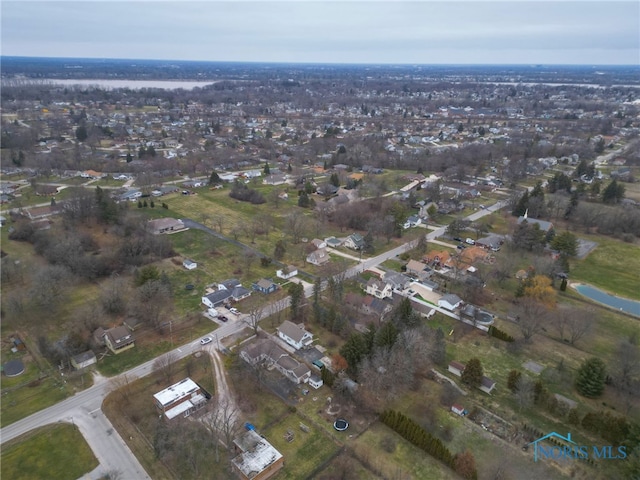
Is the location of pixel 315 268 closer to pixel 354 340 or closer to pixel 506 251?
pixel 354 340

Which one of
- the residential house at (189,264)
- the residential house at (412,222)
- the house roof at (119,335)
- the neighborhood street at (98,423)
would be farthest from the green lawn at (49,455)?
the residential house at (412,222)

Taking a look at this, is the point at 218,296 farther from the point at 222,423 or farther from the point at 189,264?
the point at 222,423

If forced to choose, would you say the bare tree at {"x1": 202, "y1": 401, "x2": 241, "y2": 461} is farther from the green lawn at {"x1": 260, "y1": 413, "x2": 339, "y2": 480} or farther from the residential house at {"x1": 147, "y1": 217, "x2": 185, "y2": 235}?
the residential house at {"x1": 147, "y1": 217, "x2": 185, "y2": 235}

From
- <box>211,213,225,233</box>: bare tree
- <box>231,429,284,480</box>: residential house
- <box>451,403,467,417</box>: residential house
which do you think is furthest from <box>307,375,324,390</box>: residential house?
<box>211,213,225,233</box>: bare tree

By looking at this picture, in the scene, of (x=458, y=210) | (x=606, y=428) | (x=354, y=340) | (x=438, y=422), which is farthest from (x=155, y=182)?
(x=606, y=428)

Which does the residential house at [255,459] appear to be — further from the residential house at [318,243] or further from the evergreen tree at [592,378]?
the residential house at [318,243]

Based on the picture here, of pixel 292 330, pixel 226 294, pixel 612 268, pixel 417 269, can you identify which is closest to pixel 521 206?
pixel 612 268
